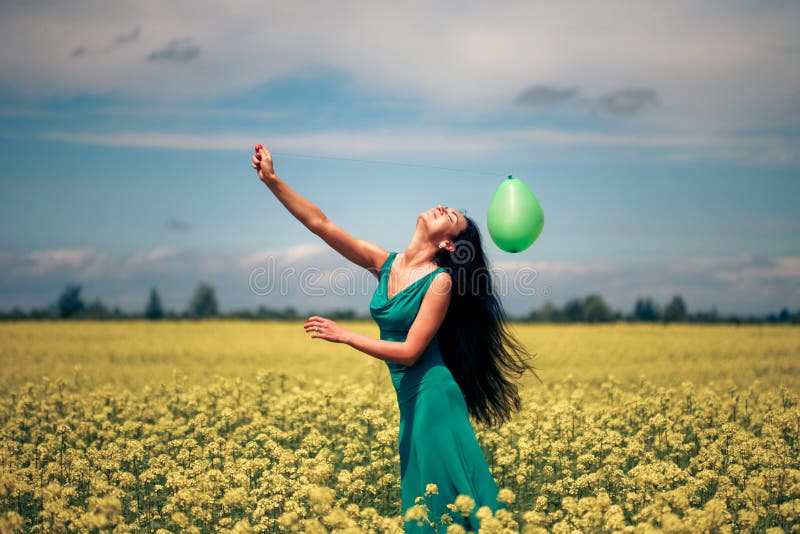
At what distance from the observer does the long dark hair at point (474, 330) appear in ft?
18.3

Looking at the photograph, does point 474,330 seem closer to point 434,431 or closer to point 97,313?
point 434,431

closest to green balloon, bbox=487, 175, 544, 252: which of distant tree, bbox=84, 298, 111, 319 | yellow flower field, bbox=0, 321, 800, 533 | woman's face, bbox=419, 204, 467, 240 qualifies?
woman's face, bbox=419, 204, 467, 240

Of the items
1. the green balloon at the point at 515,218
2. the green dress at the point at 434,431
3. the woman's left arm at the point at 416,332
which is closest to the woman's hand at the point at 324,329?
the woman's left arm at the point at 416,332

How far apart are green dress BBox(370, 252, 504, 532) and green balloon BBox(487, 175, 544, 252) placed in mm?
862

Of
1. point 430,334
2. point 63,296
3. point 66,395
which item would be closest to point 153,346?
point 66,395

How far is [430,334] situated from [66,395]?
8.04 m

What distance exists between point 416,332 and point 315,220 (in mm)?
1378

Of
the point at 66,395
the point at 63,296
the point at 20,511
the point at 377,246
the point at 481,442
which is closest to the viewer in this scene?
the point at 377,246

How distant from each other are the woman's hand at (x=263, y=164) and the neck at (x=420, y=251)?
1285 mm

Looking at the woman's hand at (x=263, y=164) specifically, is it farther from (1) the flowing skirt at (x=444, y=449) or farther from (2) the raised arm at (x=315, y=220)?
(1) the flowing skirt at (x=444, y=449)

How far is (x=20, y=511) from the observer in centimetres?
651

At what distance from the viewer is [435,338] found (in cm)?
566

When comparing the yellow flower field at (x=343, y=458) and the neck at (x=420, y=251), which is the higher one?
the neck at (x=420, y=251)

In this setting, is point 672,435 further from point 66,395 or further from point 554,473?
point 66,395
